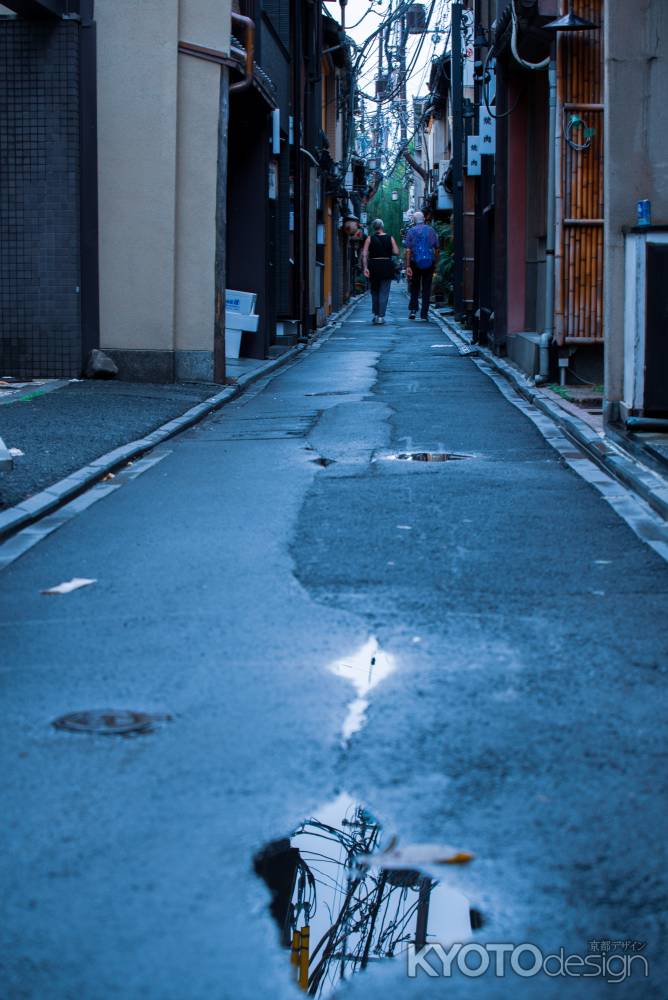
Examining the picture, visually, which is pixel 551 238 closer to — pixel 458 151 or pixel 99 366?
pixel 99 366

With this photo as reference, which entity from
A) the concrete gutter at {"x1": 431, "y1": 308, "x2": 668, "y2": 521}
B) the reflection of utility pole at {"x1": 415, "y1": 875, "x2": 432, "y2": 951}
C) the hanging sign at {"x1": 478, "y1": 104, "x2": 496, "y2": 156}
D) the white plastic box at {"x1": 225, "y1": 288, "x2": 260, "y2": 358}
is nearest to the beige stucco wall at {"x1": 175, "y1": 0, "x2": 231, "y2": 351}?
the concrete gutter at {"x1": 431, "y1": 308, "x2": 668, "y2": 521}

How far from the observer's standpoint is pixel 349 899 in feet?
10.2

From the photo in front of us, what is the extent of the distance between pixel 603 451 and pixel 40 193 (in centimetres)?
733

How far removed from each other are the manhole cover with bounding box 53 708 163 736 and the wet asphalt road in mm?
59

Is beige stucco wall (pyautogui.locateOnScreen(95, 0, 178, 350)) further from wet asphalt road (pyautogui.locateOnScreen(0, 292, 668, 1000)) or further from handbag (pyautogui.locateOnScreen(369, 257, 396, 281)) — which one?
handbag (pyautogui.locateOnScreen(369, 257, 396, 281))

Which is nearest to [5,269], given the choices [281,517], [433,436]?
[433,436]

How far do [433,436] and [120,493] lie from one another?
3204 millimetres

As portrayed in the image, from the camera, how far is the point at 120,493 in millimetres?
8609

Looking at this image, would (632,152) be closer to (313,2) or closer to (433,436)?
(433,436)

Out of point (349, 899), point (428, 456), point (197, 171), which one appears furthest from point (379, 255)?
point (349, 899)

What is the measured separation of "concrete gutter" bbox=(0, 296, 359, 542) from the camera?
757 cm

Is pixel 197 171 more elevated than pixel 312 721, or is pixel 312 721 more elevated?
pixel 197 171

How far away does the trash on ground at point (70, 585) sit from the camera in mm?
5980

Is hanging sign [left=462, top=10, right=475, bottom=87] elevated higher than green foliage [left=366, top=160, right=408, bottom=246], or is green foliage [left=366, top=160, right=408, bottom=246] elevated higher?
green foliage [left=366, top=160, right=408, bottom=246]
